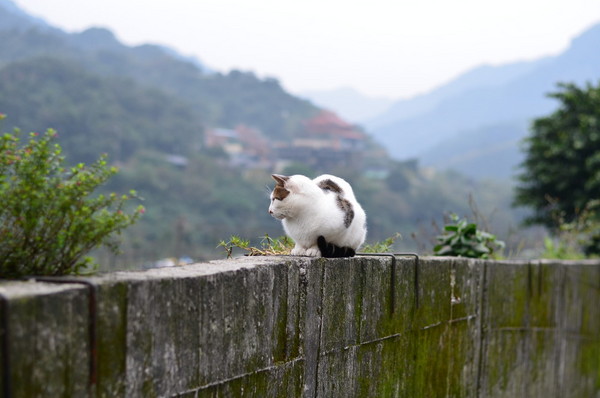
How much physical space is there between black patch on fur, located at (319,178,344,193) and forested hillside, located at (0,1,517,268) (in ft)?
167

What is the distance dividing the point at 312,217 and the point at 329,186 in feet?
0.91

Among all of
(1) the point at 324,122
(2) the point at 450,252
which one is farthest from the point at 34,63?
(2) the point at 450,252

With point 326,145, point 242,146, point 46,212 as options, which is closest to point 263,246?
point 46,212

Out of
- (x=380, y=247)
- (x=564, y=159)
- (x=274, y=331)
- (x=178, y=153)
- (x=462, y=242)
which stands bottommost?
(x=274, y=331)

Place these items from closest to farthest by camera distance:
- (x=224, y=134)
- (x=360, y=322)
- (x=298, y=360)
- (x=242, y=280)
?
1. (x=242, y=280)
2. (x=298, y=360)
3. (x=360, y=322)
4. (x=224, y=134)

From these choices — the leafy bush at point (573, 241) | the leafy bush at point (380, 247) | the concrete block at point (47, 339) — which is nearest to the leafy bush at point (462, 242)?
the leafy bush at point (380, 247)

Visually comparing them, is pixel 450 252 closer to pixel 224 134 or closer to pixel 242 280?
pixel 242 280

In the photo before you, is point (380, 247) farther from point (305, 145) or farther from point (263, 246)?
point (305, 145)

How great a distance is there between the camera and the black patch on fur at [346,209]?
3.99 meters

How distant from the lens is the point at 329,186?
4.13 meters

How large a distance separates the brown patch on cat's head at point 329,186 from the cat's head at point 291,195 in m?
0.17

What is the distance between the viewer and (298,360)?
3410 mm

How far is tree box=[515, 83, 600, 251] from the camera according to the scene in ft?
50.9

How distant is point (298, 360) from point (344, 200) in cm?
99
